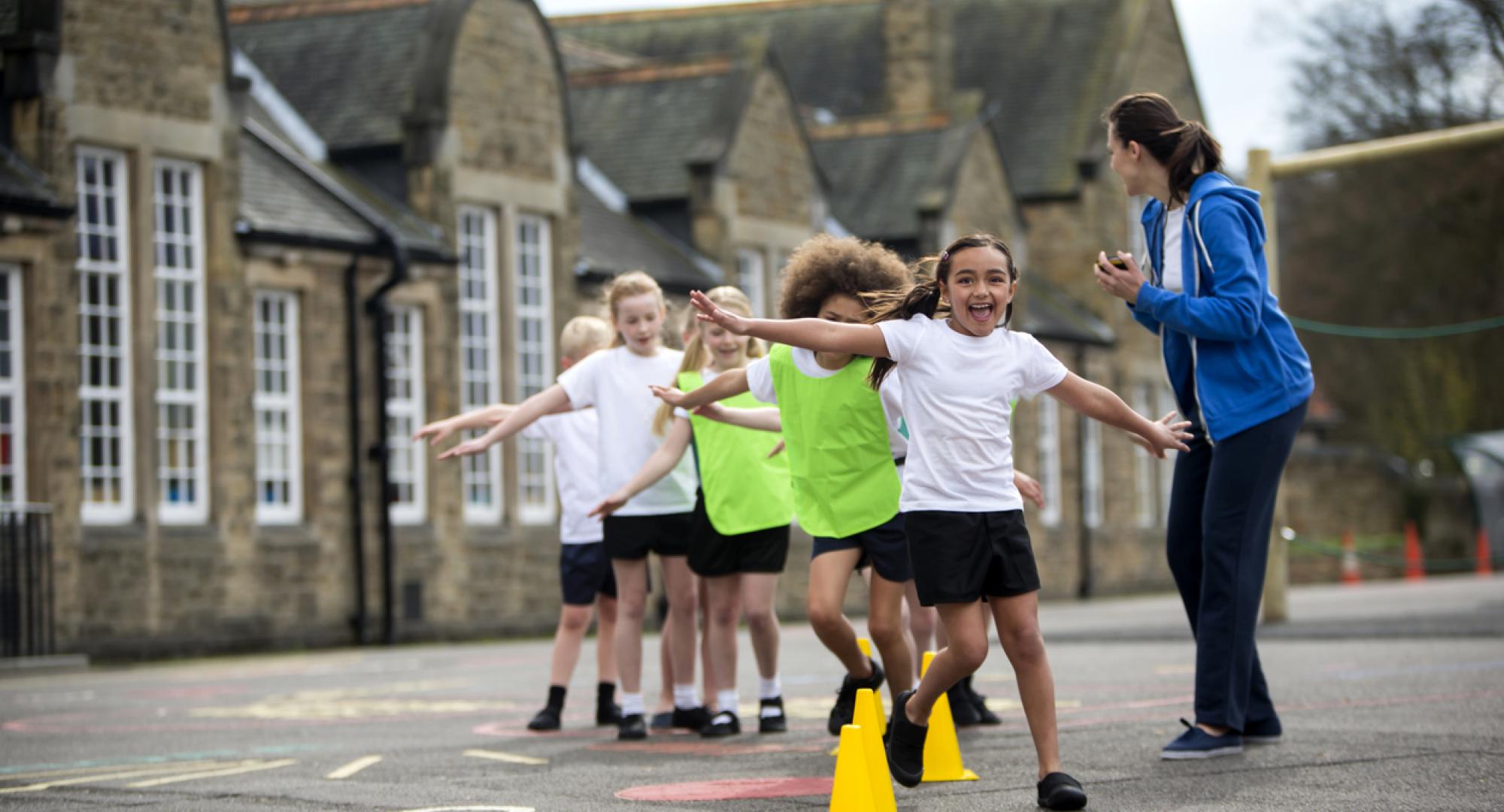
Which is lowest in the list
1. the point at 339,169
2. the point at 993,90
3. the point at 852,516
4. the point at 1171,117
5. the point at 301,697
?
the point at 301,697

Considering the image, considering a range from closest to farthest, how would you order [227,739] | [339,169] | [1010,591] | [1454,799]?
[1454,799] < [1010,591] < [227,739] < [339,169]

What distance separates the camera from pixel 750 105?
31797mm

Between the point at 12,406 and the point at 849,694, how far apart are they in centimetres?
1423

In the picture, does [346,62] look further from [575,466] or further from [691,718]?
[691,718]

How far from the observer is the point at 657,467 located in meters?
9.20

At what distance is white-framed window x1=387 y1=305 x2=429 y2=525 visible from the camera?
25328mm

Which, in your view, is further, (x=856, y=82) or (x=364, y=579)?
(x=856, y=82)

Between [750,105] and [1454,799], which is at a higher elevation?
[750,105]

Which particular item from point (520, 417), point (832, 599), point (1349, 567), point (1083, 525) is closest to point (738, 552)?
point (520, 417)

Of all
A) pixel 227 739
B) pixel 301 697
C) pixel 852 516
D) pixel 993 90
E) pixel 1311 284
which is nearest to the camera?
pixel 852 516

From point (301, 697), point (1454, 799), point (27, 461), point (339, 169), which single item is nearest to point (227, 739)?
point (301, 697)

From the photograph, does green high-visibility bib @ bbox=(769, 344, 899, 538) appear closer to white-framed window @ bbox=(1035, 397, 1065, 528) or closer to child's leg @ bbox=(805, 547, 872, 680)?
child's leg @ bbox=(805, 547, 872, 680)

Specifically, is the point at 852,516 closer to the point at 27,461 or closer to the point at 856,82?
the point at 27,461

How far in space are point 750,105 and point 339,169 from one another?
24.2 ft
